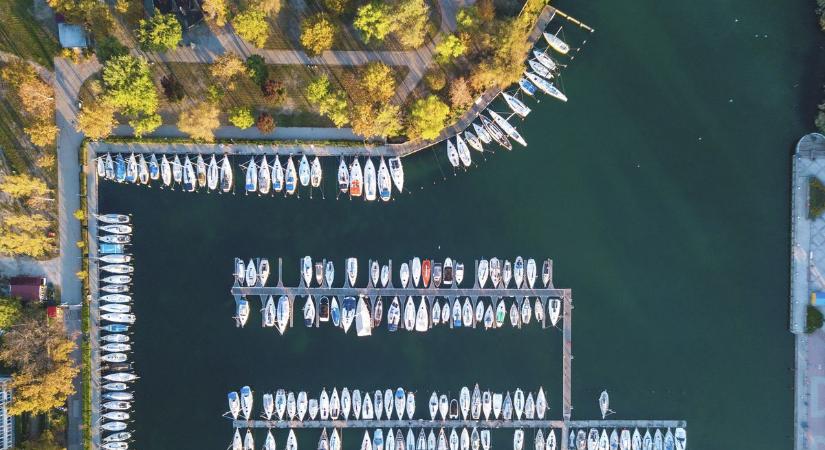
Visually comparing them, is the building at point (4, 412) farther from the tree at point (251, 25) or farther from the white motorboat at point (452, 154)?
the white motorboat at point (452, 154)

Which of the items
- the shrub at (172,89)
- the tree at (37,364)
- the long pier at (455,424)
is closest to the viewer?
the tree at (37,364)

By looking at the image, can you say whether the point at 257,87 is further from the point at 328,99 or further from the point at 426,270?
the point at 426,270

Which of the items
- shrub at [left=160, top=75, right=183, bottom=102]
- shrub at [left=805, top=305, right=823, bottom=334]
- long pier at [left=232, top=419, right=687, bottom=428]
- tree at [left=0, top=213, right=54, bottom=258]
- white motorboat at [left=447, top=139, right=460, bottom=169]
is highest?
shrub at [left=160, top=75, right=183, bottom=102]

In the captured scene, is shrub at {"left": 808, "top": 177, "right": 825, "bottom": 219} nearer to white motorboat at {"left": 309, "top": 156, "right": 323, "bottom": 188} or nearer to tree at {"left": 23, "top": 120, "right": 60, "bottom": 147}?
white motorboat at {"left": 309, "top": 156, "right": 323, "bottom": 188}

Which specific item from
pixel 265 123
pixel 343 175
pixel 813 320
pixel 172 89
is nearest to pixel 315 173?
pixel 343 175

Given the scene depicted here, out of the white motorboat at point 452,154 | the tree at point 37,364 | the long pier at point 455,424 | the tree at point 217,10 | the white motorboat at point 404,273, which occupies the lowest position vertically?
the long pier at point 455,424

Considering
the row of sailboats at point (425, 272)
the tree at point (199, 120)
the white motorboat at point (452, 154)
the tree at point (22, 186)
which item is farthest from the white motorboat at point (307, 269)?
the tree at point (22, 186)

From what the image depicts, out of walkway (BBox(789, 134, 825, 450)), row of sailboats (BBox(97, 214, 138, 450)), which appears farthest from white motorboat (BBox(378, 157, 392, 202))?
walkway (BBox(789, 134, 825, 450))
